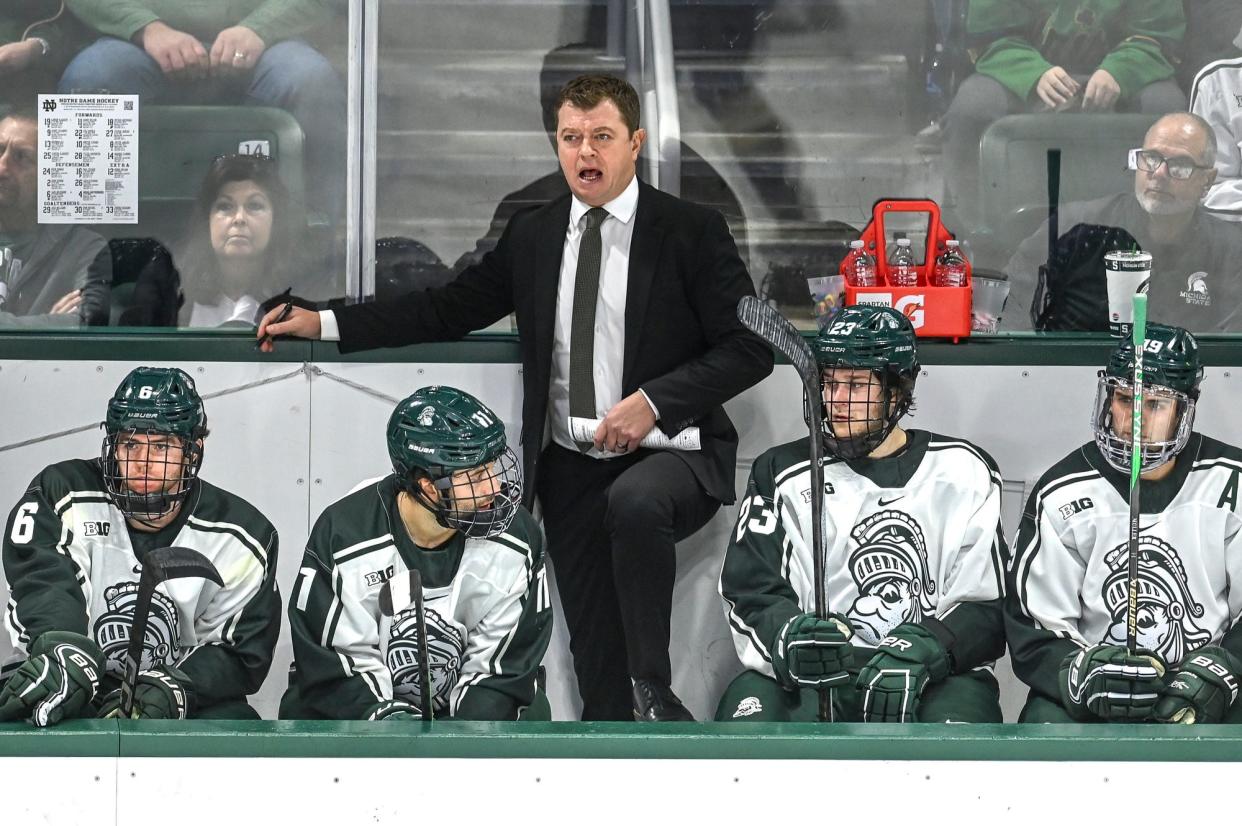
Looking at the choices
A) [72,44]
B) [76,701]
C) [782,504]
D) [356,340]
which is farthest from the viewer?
[72,44]

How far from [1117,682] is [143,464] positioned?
1.86 meters

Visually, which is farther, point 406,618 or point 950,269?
point 950,269

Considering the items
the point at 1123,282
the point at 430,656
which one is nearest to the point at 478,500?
the point at 430,656

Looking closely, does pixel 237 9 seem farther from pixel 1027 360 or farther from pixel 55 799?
pixel 55 799

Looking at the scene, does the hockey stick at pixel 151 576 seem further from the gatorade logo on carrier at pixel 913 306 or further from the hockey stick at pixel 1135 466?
the gatorade logo on carrier at pixel 913 306

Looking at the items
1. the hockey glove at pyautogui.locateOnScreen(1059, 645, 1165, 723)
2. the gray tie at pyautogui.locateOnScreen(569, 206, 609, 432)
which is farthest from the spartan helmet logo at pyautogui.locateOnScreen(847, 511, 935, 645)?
the gray tie at pyautogui.locateOnScreen(569, 206, 609, 432)

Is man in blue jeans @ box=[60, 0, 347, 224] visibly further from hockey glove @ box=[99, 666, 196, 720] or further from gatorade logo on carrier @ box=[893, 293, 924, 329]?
hockey glove @ box=[99, 666, 196, 720]

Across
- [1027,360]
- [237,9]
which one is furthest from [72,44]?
[1027,360]

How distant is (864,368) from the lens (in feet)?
11.9

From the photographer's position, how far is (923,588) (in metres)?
3.66

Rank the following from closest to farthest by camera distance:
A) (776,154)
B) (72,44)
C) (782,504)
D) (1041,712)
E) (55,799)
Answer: (55,799), (1041,712), (782,504), (72,44), (776,154)

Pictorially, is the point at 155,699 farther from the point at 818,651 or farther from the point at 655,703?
the point at 818,651

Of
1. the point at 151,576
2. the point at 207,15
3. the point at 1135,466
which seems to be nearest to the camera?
the point at 151,576

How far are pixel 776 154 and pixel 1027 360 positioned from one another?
107 cm
